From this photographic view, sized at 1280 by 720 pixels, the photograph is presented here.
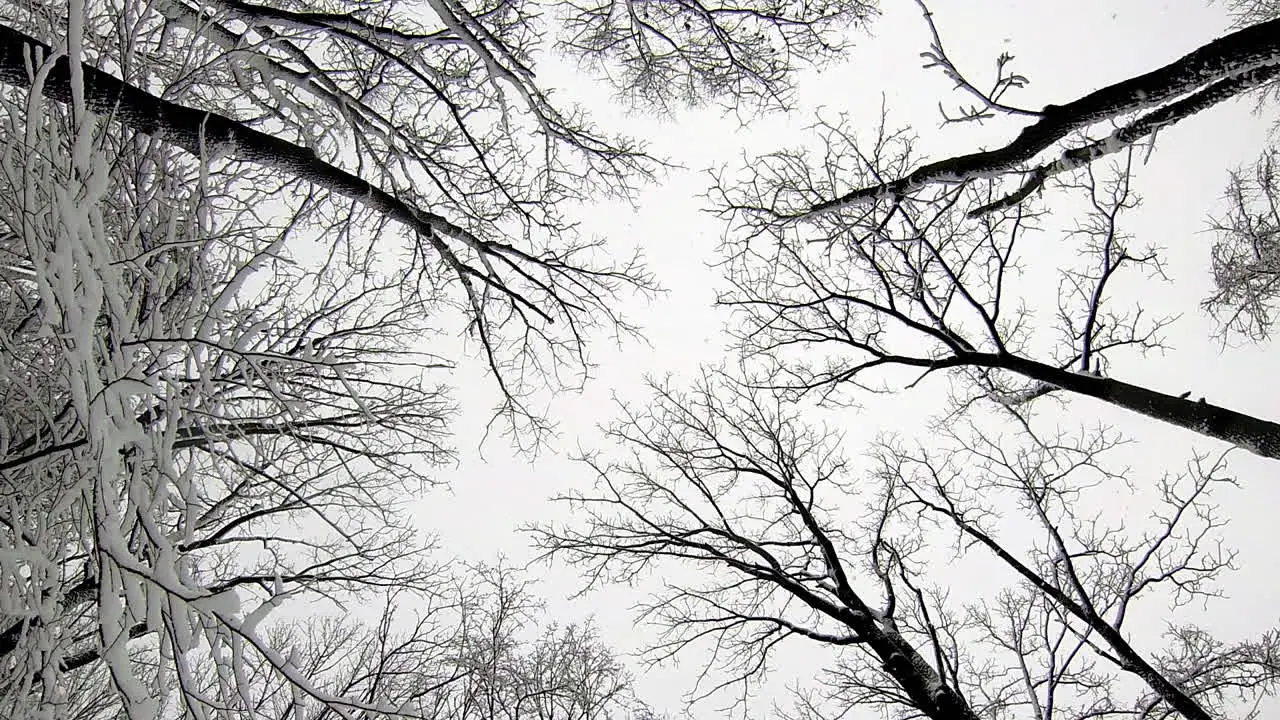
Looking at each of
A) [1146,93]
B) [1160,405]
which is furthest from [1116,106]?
[1160,405]

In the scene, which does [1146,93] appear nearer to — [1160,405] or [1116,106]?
[1116,106]

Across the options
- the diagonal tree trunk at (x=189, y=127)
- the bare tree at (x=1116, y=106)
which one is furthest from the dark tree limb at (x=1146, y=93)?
the diagonal tree trunk at (x=189, y=127)

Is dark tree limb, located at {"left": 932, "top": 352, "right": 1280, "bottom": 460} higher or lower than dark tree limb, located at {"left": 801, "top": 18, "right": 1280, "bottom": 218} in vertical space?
lower

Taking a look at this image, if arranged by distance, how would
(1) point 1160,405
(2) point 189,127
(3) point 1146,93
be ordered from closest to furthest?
(2) point 189,127
(3) point 1146,93
(1) point 1160,405

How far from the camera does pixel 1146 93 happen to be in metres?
4.02

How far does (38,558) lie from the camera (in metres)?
2.03

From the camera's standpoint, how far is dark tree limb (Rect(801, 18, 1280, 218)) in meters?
3.81

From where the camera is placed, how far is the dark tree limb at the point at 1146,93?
3.81 metres

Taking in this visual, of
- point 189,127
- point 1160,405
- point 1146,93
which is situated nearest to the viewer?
point 189,127

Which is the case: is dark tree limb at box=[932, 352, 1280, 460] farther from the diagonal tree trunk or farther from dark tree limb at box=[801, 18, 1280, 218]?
the diagonal tree trunk

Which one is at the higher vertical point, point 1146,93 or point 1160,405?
point 1146,93

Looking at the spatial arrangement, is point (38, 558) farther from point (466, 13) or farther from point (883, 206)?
point (883, 206)

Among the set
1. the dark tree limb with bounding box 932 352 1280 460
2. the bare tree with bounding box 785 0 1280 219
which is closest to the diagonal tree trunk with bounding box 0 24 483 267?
the bare tree with bounding box 785 0 1280 219

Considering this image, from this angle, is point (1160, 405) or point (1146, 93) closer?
point (1146, 93)
